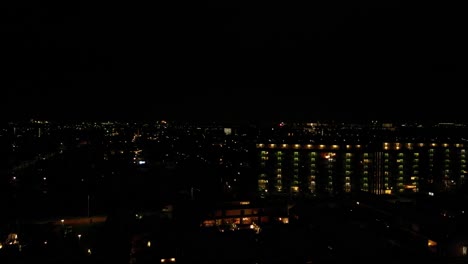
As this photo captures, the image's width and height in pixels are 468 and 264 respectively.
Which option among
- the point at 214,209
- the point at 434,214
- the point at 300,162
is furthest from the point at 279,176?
the point at 434,214

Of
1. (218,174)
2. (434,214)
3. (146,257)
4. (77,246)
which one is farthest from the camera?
(218,174)

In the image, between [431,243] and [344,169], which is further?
[344,169]

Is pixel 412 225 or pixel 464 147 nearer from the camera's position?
pixel 412 225

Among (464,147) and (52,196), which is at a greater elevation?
(464,147)

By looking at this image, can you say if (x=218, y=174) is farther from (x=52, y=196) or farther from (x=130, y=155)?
(x=130, y=155)

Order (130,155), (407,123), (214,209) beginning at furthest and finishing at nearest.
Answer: (407,123) < (130,155) < (214,209)

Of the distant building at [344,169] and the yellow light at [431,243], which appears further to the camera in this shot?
the distant building at [344,169]

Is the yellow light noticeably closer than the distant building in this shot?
Yes

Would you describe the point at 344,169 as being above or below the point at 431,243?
above
